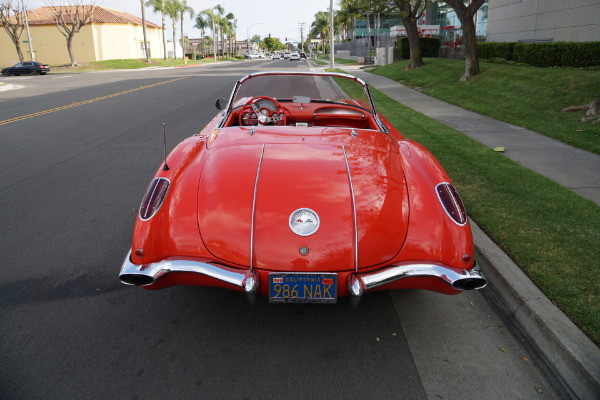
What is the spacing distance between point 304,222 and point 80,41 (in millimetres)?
61248

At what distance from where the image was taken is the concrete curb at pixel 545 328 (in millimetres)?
2357

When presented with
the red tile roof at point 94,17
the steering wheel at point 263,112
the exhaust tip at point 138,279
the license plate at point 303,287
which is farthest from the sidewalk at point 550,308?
the red tile roof at point 94,17

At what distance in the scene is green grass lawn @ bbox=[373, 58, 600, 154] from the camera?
879 centimetres

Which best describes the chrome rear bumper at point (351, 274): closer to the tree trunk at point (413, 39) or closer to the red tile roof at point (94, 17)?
→ the tree trunk at point (413, 39)

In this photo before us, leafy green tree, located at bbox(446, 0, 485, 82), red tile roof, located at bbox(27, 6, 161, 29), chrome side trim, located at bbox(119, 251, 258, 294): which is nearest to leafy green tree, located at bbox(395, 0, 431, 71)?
leafy green tree, located at bbox(446, 0, 485, 82)

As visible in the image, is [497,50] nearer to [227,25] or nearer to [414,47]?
[414,47]

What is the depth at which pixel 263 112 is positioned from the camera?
442 centimetres

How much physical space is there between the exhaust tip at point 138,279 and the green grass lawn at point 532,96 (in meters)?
7.19

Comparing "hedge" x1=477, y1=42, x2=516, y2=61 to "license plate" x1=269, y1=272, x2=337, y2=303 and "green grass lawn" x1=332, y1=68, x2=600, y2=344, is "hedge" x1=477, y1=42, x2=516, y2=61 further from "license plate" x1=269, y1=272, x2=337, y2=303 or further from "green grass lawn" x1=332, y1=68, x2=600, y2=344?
"license plate" x1=269, y1=272, x2=337, y2=303

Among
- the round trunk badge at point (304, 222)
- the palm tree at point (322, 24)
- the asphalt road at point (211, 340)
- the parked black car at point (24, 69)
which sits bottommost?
the asphalt road at point (211, 340)

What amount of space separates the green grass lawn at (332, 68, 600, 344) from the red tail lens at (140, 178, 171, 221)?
8.68 feet

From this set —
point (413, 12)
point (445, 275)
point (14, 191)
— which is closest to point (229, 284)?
point (445, 275)

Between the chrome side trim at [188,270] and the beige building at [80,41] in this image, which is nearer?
the chrome side trim at [188,270]

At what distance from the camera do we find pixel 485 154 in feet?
22.7
